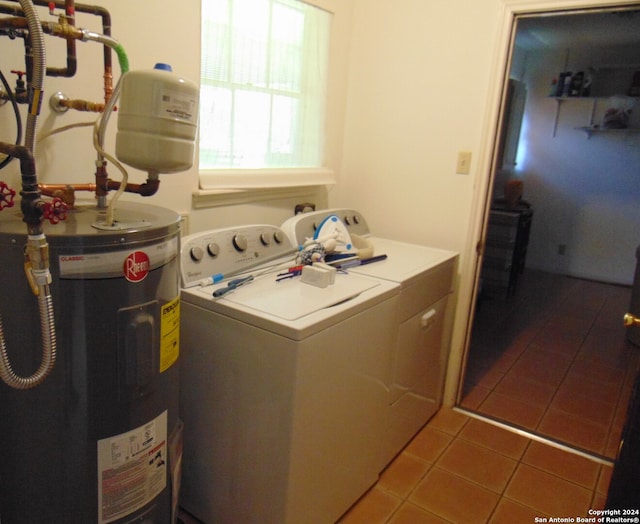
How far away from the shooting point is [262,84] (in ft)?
6.90

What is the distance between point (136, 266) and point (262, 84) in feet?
4.26

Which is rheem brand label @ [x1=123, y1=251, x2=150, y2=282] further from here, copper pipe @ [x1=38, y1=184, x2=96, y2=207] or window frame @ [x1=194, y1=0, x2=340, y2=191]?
window frame @ [x1=194, y1=0, x2=340, y2=191]

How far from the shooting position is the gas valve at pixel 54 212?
1.00 metres

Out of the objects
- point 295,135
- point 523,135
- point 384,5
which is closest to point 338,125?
point 295,135

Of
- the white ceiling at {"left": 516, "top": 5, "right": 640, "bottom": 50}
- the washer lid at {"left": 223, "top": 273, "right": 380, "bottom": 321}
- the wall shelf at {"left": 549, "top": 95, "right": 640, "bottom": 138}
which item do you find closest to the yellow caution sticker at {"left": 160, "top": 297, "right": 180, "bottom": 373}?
the washer lid at {"left": 223, "top": 273, "right": 380, "bottom": 321}

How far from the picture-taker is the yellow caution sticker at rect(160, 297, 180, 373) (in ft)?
3.91

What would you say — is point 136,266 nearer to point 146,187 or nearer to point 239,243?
point 146,187

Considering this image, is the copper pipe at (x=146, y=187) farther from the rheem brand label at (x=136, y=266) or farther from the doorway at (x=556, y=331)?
the doorway at (x=556, y=331)

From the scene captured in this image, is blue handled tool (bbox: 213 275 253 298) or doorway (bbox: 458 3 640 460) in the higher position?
blue handled tool (bbox: 213 275 253 298)

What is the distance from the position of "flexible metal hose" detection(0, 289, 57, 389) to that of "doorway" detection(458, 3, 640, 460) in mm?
1952

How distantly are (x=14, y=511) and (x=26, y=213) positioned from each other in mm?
713

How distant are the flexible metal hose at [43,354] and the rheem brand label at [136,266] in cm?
16

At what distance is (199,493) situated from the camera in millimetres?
1657

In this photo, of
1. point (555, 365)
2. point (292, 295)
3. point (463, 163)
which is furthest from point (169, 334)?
point (555, 365)
